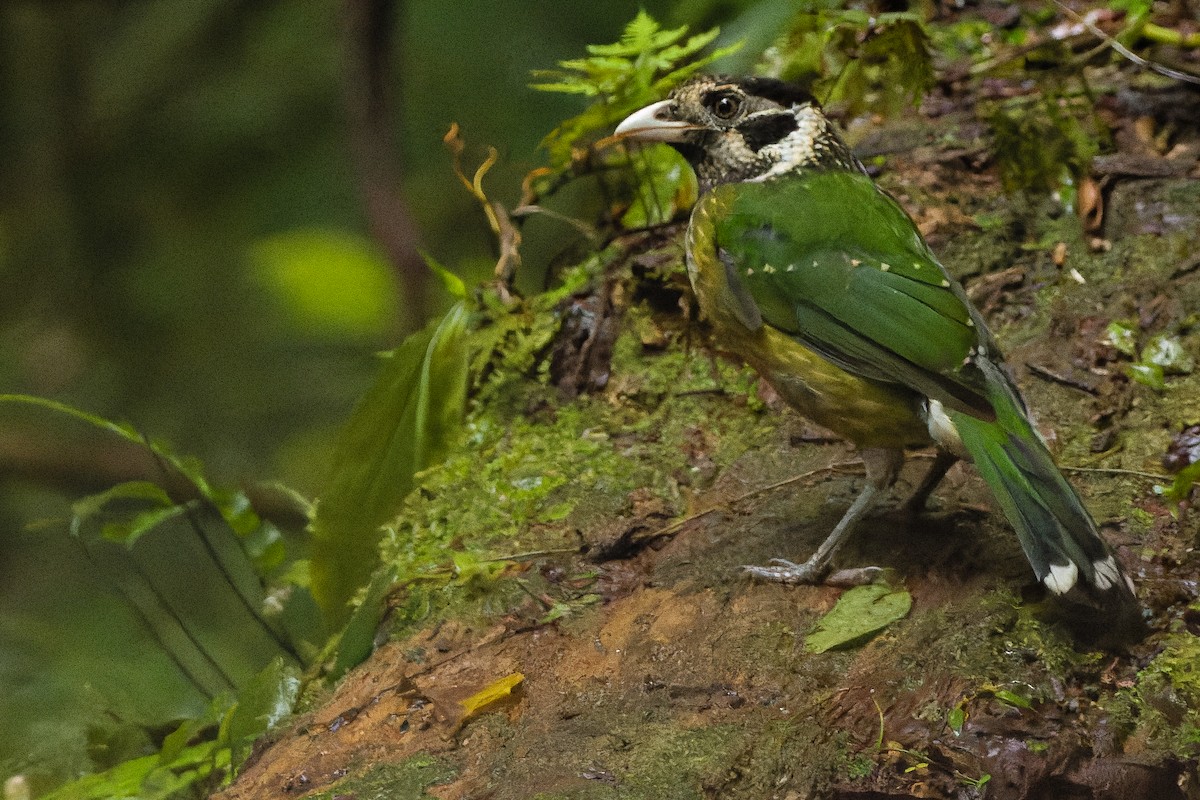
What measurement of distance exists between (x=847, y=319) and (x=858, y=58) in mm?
2075

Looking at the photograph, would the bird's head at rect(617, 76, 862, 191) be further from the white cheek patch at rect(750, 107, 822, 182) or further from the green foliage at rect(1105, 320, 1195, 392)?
the green foliage at rect(1105, 320, 1195, 392)

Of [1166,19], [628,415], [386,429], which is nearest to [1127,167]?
[1166,19]

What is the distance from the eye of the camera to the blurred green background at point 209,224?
15.3 ft

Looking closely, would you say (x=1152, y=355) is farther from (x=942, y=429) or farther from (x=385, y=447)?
(x=385, y=447)

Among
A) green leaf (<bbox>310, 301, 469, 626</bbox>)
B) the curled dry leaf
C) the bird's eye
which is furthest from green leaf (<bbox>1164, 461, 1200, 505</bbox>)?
green leaf (<bbox>310, 301, 469, 626</bbox>)

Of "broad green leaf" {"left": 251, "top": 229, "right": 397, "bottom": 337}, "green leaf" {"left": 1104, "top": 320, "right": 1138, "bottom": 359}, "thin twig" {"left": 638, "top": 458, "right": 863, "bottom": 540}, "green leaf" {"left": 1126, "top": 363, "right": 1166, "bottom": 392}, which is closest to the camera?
"thin twig" {"left": 638, "top": 458, "right": 863, "bottom": 540}

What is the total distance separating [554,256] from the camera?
171 inches

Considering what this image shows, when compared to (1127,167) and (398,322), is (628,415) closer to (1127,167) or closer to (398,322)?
(398,322)

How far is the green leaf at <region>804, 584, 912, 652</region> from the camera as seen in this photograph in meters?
2.47

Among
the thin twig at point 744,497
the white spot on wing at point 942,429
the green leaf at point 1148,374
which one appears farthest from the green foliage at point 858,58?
the white spot on wing at point 942,429

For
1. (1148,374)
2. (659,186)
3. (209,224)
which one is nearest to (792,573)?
(1148,374)

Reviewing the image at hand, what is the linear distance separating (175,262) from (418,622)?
287 cm

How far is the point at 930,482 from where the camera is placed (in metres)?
2.87

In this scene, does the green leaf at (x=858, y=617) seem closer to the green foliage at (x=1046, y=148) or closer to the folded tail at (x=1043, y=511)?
the folded tail at (x=1043, y=511)
